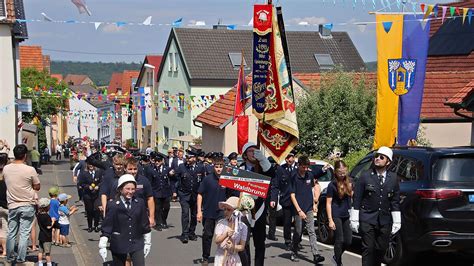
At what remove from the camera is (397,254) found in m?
11.5

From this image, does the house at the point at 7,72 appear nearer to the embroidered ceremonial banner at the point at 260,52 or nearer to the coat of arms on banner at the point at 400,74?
the coat of arms on banner at the point at 400,74

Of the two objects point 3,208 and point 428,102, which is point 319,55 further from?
point 3,208

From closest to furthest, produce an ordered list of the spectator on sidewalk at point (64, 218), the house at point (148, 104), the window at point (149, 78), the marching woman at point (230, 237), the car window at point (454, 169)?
the marching woman at point (230, 237) → the car window at point (454, 169) → the spectator on sidewalk at point (64, 218) → the house at point (148, 104) → the window at point (149, 78)

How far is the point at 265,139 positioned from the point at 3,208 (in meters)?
4.04

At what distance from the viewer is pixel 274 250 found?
567 inches

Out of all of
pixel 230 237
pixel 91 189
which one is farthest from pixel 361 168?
pixel 91 189

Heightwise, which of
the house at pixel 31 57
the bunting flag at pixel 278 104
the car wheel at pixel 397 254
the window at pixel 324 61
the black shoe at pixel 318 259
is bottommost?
the black shoe at pixel 318 259

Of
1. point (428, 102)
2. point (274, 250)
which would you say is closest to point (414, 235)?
point (274, 250)

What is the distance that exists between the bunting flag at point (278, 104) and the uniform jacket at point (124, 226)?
2151mm

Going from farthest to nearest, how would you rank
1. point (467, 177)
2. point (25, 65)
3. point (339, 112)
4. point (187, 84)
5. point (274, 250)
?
point (25, 65) → point (187, 84) → point (339, 112) → point (274, 250) → point (467, 177)

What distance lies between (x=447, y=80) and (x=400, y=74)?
15.1 meters

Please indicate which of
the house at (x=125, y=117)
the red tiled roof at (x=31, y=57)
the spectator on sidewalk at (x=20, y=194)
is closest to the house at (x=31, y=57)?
the red tiled roof at (x=31, y=57)

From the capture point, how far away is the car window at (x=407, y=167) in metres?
11.2

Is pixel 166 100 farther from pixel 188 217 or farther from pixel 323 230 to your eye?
pixel 323 230
